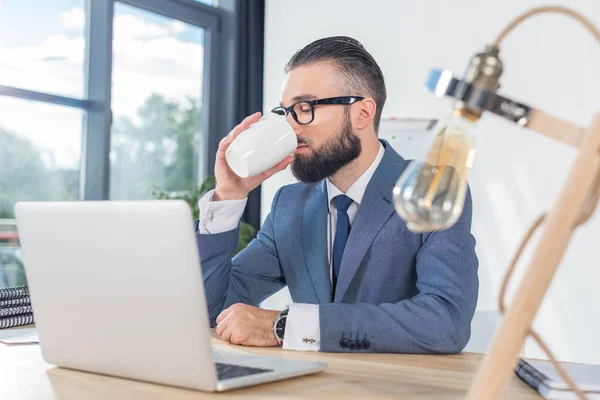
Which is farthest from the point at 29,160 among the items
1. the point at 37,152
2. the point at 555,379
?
the point at 555,379

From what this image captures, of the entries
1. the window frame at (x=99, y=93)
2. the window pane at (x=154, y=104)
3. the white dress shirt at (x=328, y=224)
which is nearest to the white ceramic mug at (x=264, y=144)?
the white dress shirt at (x=328, y=224)

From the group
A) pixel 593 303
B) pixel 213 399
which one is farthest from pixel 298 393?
pixel 593 303

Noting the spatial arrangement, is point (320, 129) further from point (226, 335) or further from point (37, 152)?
point (37, 152)

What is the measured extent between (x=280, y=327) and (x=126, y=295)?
0.49m

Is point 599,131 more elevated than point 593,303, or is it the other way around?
point 599,131

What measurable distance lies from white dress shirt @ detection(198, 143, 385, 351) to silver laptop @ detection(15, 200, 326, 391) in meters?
0.23

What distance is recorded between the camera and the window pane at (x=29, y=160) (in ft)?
10.9

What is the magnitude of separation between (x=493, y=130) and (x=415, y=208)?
10.5ft

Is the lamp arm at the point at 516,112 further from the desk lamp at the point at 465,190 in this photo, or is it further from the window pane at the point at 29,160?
the window pane at the point at 29,160

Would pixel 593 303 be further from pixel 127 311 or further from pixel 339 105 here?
pixel 127 311

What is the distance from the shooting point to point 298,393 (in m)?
0.95

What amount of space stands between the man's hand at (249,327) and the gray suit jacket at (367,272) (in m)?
0.11

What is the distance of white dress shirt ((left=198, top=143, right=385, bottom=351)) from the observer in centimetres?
136

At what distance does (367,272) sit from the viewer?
1.75 m
